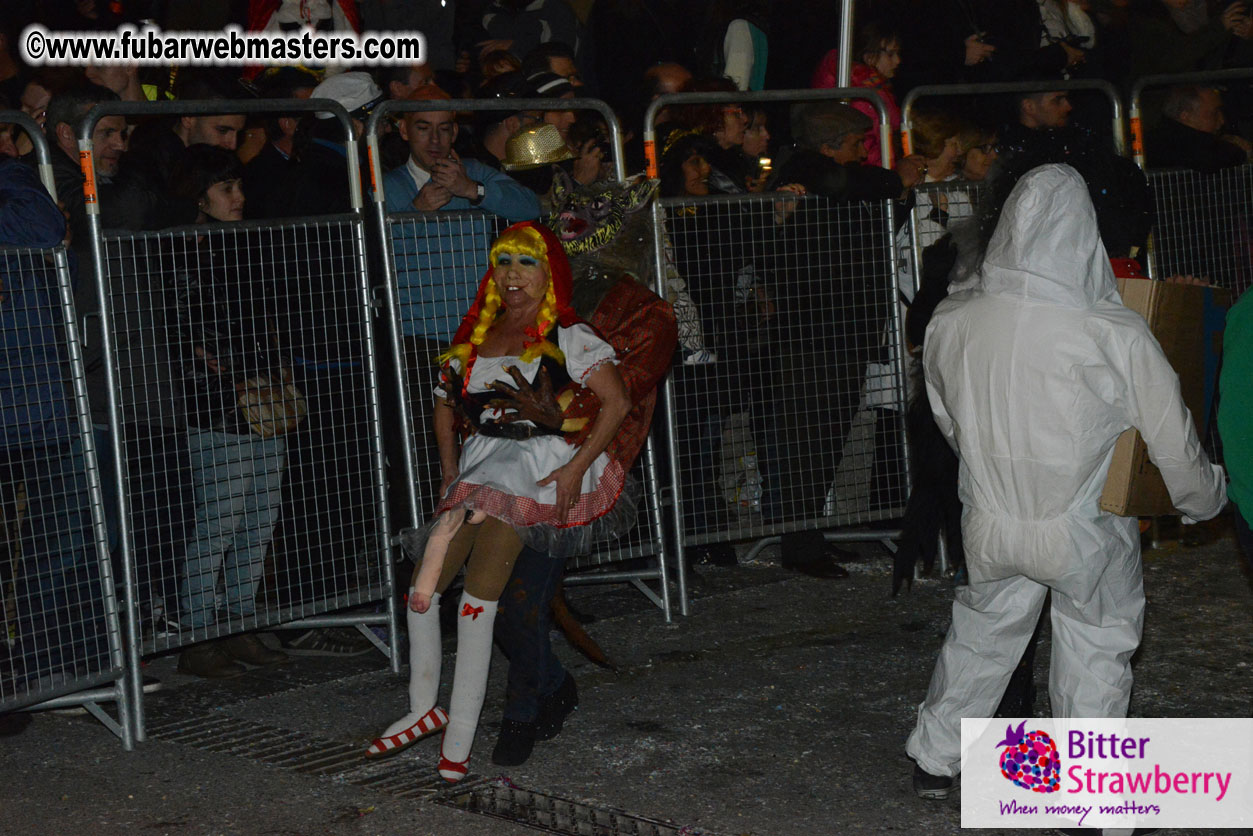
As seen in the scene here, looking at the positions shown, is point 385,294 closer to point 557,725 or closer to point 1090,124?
point 557,725

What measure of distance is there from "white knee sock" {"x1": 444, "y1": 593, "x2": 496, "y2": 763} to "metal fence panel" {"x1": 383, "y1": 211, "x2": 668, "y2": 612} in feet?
4.69

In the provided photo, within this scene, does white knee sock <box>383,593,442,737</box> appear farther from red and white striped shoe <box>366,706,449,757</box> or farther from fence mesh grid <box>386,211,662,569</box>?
fence mesh grid <box>386,211,662,569</box>

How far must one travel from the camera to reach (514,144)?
23.6 ft

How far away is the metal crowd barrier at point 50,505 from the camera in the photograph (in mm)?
5211

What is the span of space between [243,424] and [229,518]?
0.38m

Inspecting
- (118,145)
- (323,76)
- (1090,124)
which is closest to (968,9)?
(1090,124)

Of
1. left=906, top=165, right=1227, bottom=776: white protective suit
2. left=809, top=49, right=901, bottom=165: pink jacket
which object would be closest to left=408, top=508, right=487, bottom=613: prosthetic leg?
left=906, top=165, right=1227, bottom=776: white protective suit

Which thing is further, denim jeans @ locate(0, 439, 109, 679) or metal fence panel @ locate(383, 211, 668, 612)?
metal fence panel @ locate(383, 211, 668, 612)

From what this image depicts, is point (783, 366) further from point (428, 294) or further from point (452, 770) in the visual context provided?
point (452, 770)

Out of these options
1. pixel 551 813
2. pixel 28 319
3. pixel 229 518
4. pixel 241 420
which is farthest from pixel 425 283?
pixel 551 813

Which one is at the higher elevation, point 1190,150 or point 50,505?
point 1190,150

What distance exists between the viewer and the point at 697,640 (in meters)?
6.46

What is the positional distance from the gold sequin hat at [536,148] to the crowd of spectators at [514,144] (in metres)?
0.01

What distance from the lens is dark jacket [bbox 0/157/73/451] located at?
16.9 feet
